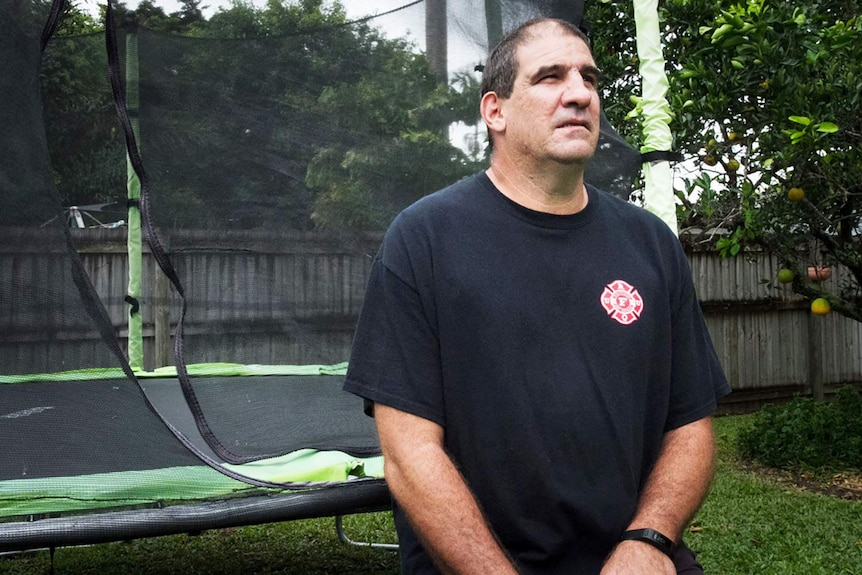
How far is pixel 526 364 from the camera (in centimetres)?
136

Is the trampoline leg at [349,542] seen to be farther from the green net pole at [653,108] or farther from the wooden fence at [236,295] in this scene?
the green net pole at [653,108]

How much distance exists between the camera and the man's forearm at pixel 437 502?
1245 mm

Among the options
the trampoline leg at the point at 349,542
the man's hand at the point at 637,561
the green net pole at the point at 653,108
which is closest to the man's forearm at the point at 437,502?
the man's hand at the point at 637,561

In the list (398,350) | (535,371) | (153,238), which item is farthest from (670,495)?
(153,238)

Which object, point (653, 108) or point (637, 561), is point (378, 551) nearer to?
point (653, 108)

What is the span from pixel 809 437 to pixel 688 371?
3219 mm

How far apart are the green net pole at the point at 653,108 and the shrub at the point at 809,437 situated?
2.28 meters

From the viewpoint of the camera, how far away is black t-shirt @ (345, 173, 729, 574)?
1.34 metres

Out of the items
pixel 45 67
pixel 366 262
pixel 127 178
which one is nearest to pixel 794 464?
pixel 366 262

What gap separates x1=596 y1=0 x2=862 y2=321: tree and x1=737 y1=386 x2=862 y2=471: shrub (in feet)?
2.74

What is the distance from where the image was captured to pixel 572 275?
1414 millimetres

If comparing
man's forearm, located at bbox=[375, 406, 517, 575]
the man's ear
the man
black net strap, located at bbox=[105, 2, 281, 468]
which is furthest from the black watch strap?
black net strap, located at bbox=[105, 2, 281, 468]

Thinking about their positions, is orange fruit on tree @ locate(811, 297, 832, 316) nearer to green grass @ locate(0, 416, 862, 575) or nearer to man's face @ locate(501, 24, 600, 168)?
green grass @ locate(0, 416, 862, 575)

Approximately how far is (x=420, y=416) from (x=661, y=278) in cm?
48
